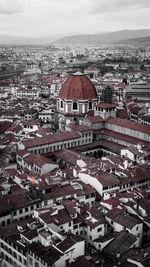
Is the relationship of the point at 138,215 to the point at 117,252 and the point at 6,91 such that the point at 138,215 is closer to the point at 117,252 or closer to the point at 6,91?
the point at 117,252

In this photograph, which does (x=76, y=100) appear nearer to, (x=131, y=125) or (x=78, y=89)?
(x=78, y=89)

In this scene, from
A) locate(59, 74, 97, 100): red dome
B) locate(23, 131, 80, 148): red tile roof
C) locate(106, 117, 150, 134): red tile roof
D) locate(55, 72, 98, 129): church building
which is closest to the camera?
locate(23, 131, 80, 148): red tile roof

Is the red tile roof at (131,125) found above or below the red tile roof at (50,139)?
above

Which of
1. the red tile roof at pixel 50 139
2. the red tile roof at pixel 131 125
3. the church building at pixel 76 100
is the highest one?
the church building at pixel 76 100

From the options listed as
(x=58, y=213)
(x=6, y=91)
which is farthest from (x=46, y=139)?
(x=6, y=91)

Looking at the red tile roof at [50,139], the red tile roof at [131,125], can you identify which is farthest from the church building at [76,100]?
the red tile roof at [50,139]

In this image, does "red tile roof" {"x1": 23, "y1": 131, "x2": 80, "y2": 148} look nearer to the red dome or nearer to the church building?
the church building

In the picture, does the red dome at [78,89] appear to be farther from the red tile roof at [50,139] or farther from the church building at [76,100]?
the red tile roof at [50,139]

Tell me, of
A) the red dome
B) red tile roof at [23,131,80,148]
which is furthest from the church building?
red tile roof at [23,131,80,148]

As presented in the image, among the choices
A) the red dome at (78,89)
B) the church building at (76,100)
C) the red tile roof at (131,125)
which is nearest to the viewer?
the red tile roof at (131,125)
